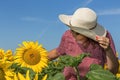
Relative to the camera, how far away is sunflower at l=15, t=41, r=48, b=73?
262 inches

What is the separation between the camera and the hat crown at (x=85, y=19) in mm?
4926

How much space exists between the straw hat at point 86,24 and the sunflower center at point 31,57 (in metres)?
1.79

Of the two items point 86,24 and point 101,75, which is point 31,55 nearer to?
point 86,24

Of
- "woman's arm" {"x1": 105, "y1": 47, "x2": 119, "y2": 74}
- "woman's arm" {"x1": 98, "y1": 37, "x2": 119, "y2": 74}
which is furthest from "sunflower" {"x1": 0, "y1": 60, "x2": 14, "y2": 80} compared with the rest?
"woman's arm" {"x1": 105, "y1": 47, "x2": 119, "y2": 74}

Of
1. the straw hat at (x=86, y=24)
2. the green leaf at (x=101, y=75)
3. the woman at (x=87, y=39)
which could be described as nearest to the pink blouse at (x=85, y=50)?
the woman at (x=87, y=39)

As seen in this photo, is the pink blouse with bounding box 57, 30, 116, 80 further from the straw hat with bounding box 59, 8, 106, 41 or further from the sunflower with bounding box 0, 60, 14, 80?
the sunflower with bounding box 0, 60, 14, 80

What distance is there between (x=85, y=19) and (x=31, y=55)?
2104mm

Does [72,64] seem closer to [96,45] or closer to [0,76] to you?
[0,76]

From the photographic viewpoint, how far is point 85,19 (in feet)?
16.1

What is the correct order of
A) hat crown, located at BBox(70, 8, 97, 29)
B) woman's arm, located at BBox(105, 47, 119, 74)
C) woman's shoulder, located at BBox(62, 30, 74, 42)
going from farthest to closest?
woman's shoulder, located at BBox(62, 30, 74, 42) < hat crown, located at BBox(70, 8, 97, 29) < woman's arm, located at BBox(105, 47, 119, 74)

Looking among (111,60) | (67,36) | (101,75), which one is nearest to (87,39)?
(67,36)

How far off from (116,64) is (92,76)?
1.24 metres

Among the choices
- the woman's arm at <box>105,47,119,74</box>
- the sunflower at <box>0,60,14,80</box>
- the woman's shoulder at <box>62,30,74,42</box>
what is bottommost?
the woman's arm at <box>105,47,119,74</box>

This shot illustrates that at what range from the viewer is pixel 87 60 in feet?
16.0
